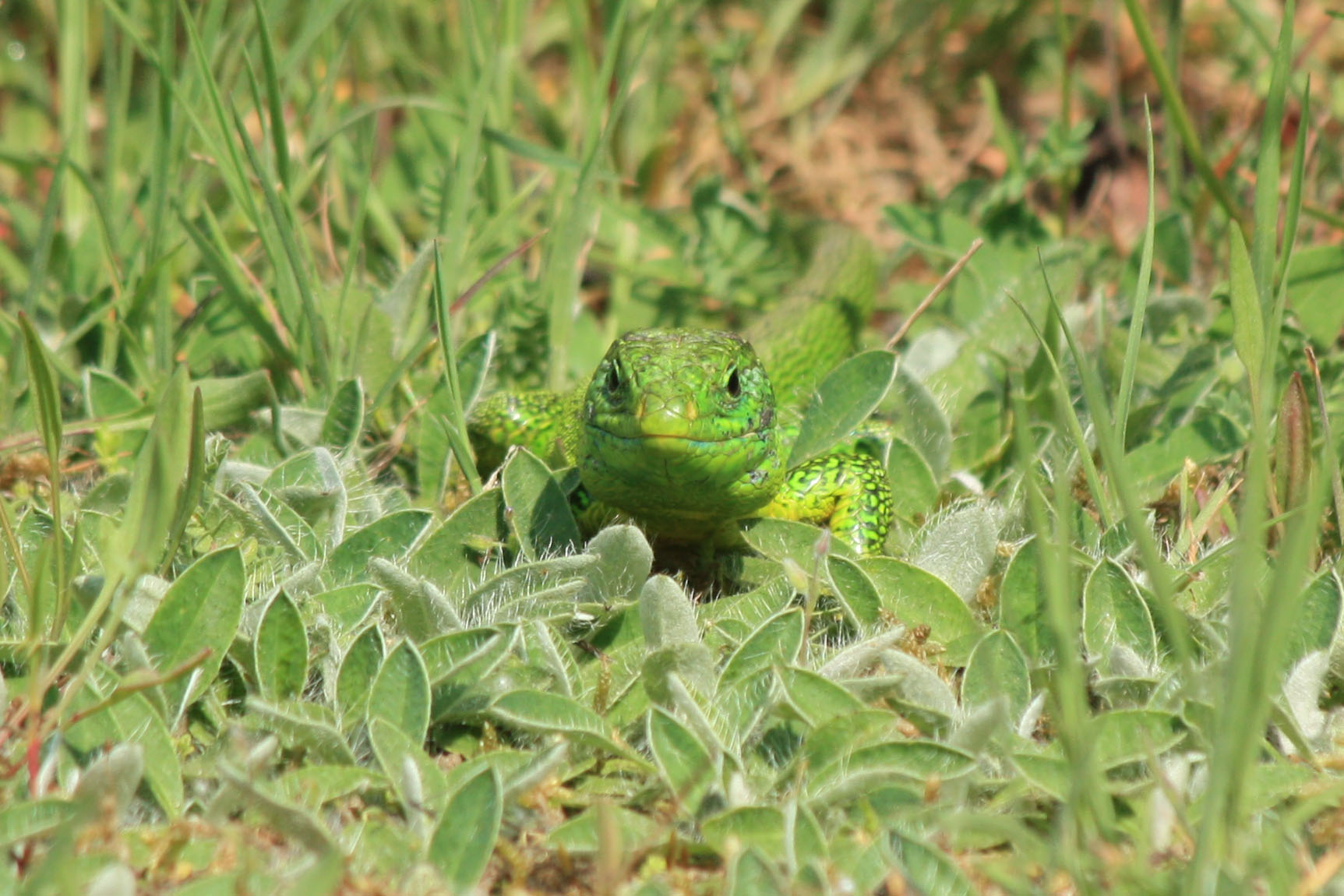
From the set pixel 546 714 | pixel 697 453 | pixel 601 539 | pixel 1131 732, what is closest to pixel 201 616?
pixel 546 714

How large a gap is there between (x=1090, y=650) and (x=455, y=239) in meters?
2.22

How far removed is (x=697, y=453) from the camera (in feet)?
9.44

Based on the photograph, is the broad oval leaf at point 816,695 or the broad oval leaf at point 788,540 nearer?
the broad oval leaf at point 816,695

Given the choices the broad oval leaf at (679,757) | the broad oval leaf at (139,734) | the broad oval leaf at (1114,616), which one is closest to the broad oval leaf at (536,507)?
the broad oval leaf at (679,757)

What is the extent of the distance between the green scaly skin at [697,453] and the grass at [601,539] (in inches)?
5.7

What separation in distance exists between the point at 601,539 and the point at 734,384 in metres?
0.53

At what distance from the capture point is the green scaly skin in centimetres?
288

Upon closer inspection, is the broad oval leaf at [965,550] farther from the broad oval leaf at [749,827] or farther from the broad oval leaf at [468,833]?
the broad oval leaf at [468,833]

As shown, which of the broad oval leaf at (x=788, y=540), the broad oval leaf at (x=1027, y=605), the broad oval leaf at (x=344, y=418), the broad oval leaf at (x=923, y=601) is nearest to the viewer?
the broad oval leaf at (x=1027, y=605)

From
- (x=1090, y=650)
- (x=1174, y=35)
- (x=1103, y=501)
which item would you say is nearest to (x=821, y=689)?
(x=1090, y=650)

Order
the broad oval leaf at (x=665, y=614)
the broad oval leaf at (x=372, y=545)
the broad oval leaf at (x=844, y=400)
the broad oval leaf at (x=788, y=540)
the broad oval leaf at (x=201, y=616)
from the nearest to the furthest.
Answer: the broad oval leaf at (x=201, y=616)
the broad oval leaf at (x=665, y=614)
the broad oval leaf at (x=372, y=545)
the broad oval leaf at (x=788, y=540)
the broad oval leaf at (x=844, y=400)

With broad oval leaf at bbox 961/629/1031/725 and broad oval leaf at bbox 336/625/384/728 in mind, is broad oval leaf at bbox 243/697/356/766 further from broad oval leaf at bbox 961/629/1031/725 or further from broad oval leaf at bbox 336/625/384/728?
broad oval leaf at bbox 961/629/1031/725

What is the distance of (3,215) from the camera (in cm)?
504

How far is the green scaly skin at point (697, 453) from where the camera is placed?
2.88 meters
